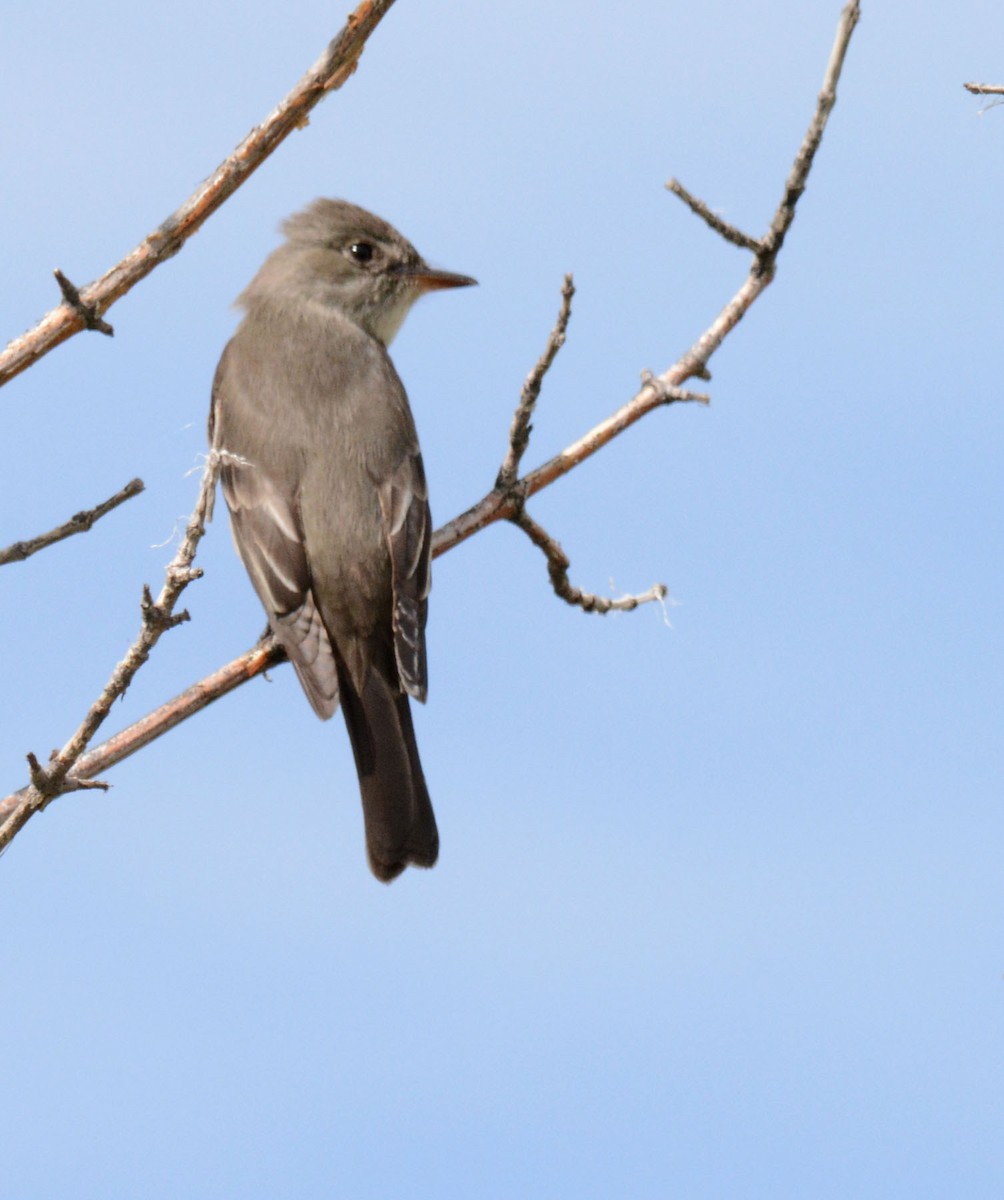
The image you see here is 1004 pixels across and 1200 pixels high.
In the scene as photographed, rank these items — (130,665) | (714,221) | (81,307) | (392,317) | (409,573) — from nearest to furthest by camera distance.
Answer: (130,665) < (81,307) < (714,221) < (409,573) < (392,317)

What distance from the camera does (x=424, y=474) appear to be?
644 cm

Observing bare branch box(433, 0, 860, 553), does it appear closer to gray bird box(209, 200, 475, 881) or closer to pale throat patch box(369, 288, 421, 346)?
gray bird box(209, 200, 475, 881)

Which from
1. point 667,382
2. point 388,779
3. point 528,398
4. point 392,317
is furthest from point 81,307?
point 392,317

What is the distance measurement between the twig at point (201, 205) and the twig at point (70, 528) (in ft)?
1.65

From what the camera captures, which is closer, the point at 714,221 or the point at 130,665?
the point at 130,665

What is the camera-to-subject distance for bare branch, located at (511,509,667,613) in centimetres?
541

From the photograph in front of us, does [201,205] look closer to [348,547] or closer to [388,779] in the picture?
[348,547]

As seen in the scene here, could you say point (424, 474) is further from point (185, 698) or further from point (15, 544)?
point (15, 544)

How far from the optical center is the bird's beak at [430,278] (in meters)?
7.45

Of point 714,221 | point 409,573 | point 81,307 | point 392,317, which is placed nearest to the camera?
point 81,307

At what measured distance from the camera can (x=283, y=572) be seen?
19.8 ft

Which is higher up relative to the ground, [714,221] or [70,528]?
[714,221]

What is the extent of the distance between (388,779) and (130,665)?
2760 millimetres

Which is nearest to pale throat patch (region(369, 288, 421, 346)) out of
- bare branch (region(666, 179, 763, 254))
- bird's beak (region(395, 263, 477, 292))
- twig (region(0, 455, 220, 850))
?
bird's beak (region(395, 263, 477, 292))
